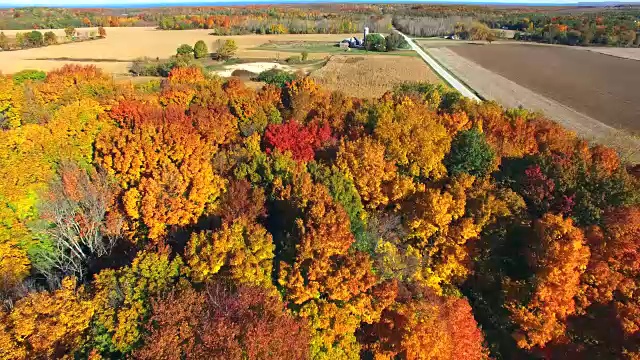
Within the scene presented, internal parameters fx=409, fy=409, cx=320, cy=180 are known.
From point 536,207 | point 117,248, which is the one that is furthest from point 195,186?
point 536,207

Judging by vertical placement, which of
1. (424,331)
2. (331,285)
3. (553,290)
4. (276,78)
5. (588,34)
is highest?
(588,34)

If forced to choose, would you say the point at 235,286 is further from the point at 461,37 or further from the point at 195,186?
the point at 461,37

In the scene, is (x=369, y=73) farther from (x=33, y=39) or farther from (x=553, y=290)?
(x=33, y=39)

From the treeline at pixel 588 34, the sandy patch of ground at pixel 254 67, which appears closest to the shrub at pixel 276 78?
the sandy patch of ground at pixel 254 67

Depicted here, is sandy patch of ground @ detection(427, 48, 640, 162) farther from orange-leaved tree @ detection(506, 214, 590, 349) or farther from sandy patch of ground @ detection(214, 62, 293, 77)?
sandy patch of ground @ detection(214, 62, 293, 77)

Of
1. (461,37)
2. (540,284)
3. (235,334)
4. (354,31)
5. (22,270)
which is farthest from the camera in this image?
(354,31)

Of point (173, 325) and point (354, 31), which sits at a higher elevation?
point (354, 31)

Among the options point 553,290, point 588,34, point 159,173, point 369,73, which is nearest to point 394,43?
point 369,73
